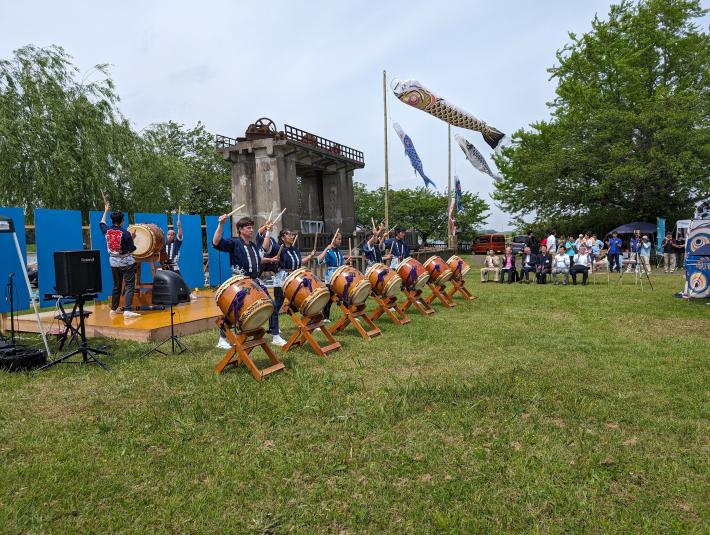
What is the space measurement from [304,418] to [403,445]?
84 centimetres

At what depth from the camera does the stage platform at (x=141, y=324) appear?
6.65 metres

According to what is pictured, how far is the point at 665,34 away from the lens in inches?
950

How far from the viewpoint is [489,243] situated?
114 ft

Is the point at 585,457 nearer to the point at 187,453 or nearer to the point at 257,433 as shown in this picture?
the point at 257,433

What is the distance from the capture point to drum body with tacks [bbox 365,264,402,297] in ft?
24.9

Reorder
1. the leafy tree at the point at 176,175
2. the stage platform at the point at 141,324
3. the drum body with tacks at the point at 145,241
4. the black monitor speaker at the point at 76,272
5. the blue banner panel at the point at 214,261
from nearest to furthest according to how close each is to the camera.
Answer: the black monitor speaker at the point at 76,272 → the stage platform at the point at 141,324 → the drum body with tacks at the point at 145,241 → the blue banner panel at the point at 214,261 → the leafy tree at the point at 176,175

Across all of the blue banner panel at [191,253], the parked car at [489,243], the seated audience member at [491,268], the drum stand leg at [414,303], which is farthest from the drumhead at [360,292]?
the parked car at [489,243]

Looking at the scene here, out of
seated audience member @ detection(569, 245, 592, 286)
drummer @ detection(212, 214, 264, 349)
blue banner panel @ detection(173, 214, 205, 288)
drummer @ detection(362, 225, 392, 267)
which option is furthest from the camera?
seated audience member @ detection(569, 245, 592, 286)

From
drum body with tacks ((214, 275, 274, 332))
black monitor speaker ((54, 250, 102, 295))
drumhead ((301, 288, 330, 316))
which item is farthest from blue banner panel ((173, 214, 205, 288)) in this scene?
drum body with tacks ((214, 275, 274, 332))

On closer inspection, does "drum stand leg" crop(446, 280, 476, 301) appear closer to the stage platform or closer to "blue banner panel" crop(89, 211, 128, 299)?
the stage platform

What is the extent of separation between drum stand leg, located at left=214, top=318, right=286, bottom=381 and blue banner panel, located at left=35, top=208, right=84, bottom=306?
4.63 meters

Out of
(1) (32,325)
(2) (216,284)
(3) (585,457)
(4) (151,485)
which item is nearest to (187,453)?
(4) (151,485)

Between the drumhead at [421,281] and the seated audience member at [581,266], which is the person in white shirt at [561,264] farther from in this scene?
the drumhead at [421,281]

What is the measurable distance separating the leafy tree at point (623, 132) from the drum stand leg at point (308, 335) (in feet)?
63.2
